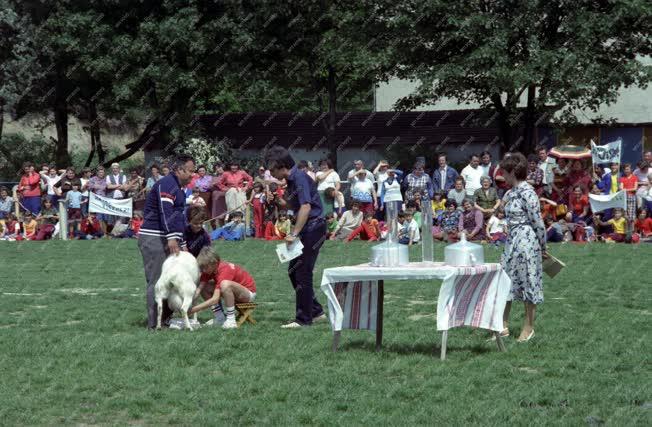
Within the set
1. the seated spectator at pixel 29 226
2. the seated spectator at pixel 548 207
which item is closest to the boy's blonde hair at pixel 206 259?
the seated spectator at pixel 548 207

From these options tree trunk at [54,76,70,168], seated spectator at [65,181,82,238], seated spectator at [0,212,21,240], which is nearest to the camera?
seated spectator at [65,181,82,238]

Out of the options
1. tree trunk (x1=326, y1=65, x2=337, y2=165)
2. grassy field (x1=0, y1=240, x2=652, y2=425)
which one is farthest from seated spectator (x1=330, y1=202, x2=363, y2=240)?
tree trunk (x1=326, y1=65, x2=337, y2=165)

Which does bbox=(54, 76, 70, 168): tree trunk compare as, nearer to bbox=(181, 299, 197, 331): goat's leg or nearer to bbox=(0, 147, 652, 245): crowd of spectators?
bbox=(0, 147, 652, 245): crowd of spectators

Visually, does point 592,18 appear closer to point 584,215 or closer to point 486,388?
point 584,215

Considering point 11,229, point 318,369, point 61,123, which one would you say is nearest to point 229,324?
point 318,369

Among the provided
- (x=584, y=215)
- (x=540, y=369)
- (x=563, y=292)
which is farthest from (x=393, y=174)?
(x=540, y=369)

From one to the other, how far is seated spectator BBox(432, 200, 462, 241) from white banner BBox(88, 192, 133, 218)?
7.80 meters

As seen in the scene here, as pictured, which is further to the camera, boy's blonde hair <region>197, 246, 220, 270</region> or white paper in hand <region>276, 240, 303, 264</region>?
boy's blonde hair <region>197, 246, 220, 270</region>

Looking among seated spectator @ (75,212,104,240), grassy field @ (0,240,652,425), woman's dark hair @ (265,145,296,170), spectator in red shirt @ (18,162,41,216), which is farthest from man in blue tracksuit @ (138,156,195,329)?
spectator in red shirt @ (18,162,41,216)

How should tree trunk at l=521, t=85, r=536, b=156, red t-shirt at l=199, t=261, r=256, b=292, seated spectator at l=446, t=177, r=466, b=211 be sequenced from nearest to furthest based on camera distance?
red t-shirt at l=199, t=261, r=256, b=292
seated spectator at l=446, t=177, r=466, b=211
tree trunk at l=521, t=85, r=536, b=156

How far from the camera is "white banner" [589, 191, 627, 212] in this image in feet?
75.4

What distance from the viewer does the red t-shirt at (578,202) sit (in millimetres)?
23359

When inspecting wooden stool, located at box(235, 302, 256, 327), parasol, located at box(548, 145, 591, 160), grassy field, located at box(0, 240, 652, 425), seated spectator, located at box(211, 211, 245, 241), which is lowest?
grassy field, located at box(0, 240, 652, 425)

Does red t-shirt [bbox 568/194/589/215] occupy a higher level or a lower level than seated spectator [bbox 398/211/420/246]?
higher
